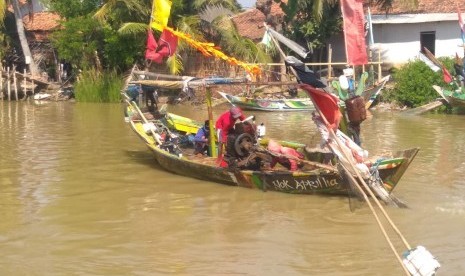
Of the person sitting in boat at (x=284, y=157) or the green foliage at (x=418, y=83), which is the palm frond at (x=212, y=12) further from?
the person sitting in boat at (x=284, y=157)

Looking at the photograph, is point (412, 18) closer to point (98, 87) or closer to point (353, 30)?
point (98, 87)

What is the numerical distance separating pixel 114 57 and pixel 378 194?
19.0 metres

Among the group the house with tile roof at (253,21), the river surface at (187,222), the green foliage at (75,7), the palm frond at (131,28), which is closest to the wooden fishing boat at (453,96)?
the river surface at (187,222)

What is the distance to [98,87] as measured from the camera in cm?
2669

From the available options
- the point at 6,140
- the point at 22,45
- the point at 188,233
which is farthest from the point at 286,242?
the point at 22,45

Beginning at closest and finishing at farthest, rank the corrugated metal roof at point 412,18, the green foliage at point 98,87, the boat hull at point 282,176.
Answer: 1. the boat hull at point 282,176
2. the corrugated metal roof at point 412,18
3. the green foliage at point 98,87

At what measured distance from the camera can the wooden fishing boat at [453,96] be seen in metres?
20.8

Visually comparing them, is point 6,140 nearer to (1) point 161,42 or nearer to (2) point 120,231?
(1) point 161,42

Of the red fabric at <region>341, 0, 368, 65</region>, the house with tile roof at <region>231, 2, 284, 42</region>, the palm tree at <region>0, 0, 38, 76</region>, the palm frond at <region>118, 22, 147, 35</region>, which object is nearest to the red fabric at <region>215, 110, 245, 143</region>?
the red fabric at <region>341, 0, 368, 65</region>

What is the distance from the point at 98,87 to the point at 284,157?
1720 cm

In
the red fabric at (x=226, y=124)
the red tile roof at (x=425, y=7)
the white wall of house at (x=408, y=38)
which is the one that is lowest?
the red fabric at (x=226, y=124)

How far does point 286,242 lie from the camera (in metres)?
8.34

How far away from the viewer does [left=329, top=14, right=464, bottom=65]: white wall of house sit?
24.9 metres

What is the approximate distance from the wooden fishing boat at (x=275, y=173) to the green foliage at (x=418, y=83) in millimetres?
12101
